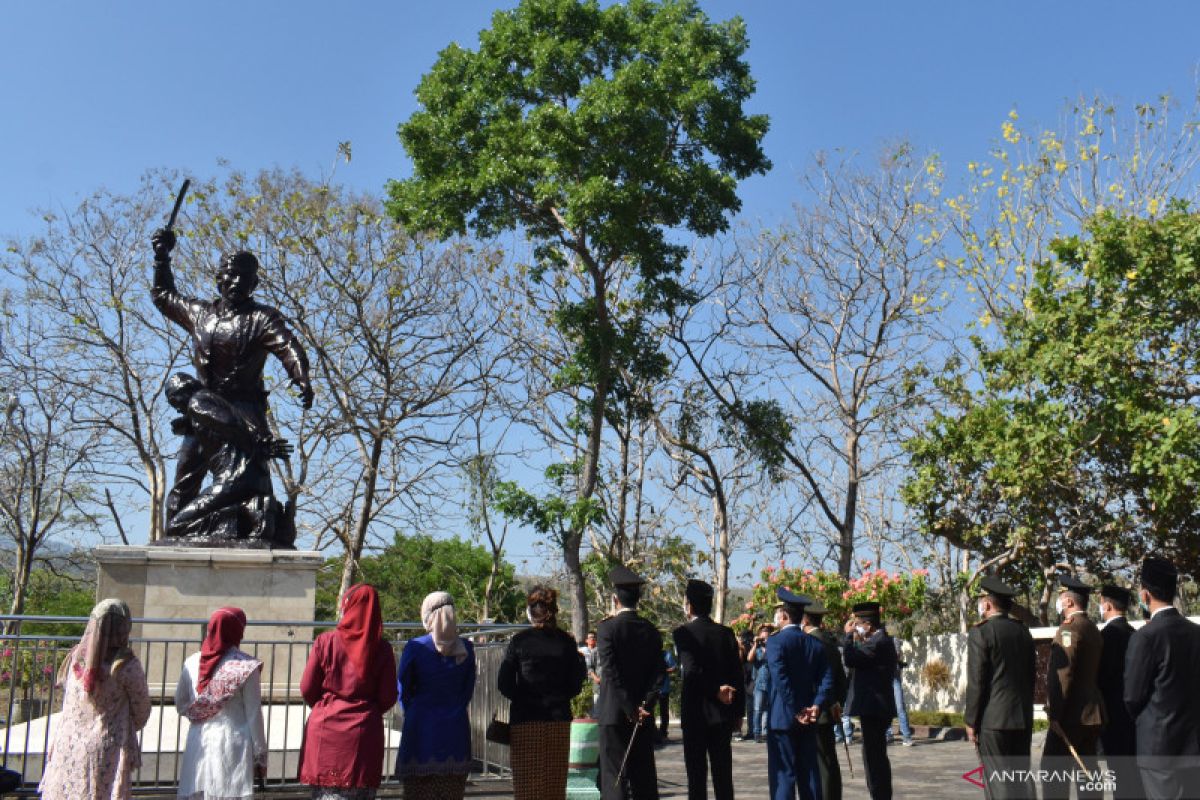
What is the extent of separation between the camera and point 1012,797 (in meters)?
6.95

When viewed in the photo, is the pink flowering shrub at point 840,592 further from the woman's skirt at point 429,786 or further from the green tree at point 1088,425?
the woman's skirt at point 429,786

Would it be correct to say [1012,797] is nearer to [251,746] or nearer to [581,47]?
[251,746]

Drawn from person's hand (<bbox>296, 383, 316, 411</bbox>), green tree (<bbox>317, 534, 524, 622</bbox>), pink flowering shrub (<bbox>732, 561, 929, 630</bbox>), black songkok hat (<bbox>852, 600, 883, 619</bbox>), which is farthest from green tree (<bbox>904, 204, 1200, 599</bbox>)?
green tree (<bbox>317, 534, 524, 622</bbox>)

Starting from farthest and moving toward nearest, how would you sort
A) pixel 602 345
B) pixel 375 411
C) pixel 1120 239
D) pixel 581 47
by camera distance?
pixel 375 411 < pixel 602 345 < pixel 581 47 < pixel 1120 239

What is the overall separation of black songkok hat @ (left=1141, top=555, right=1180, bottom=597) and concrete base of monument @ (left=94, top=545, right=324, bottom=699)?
690 centimetres

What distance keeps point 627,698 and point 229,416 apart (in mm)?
5630

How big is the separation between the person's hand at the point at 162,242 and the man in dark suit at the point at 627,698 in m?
6.83

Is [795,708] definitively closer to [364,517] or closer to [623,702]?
[623,702]

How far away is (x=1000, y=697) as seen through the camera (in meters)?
7.13

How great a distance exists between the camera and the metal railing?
26.7 ft

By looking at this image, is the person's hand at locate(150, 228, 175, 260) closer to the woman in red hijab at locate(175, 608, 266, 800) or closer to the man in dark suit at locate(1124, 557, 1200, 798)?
the woman in red hijab at locate(175, 608, 266, 800)

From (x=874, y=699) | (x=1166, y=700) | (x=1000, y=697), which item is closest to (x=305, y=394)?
(x=874, y=699)

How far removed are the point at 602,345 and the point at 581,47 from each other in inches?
202

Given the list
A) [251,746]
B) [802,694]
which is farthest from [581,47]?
[251,746]
